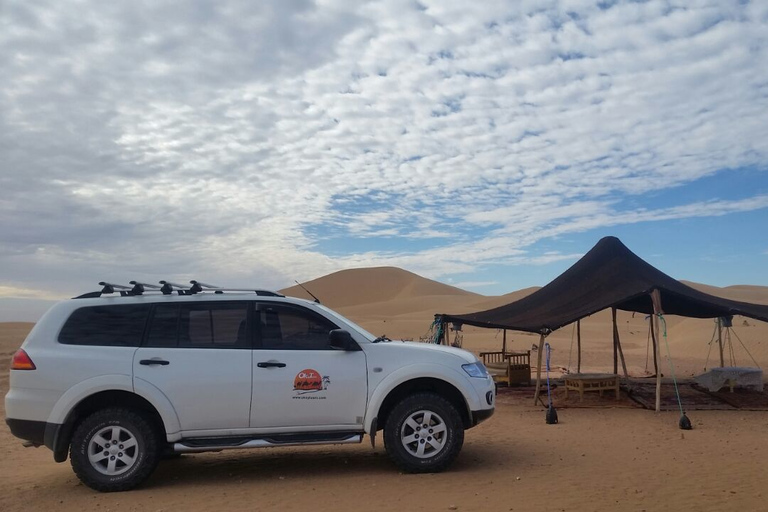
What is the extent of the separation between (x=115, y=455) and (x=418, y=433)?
2.98m

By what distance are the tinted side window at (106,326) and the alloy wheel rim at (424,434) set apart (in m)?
2.89

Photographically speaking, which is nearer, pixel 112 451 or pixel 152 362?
pixel 112 451

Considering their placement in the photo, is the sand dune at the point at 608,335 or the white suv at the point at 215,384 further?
the sand dune at the point at 608,335

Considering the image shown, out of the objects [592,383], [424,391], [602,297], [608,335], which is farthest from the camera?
[608,335]

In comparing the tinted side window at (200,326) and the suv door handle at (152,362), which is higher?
the tinted side window at (200,326)

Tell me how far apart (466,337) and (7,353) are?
20938mm

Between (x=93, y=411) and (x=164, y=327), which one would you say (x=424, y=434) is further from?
(x=93, y=411)

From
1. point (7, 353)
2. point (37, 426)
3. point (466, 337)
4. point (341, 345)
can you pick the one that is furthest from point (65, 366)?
point (466, 337)

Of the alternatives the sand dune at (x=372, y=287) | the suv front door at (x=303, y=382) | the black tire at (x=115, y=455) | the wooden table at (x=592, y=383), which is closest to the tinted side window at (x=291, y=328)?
the suv front door at (x=303, y=382)

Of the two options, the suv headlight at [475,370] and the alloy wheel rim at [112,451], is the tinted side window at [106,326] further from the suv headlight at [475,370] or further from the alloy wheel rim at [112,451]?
the suv headlight at [475,370]

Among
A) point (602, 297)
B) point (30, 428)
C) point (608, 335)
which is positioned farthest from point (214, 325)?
point (608, 335)

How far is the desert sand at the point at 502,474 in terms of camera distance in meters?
6.10

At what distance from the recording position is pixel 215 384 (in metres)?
6.82

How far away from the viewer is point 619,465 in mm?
7500
